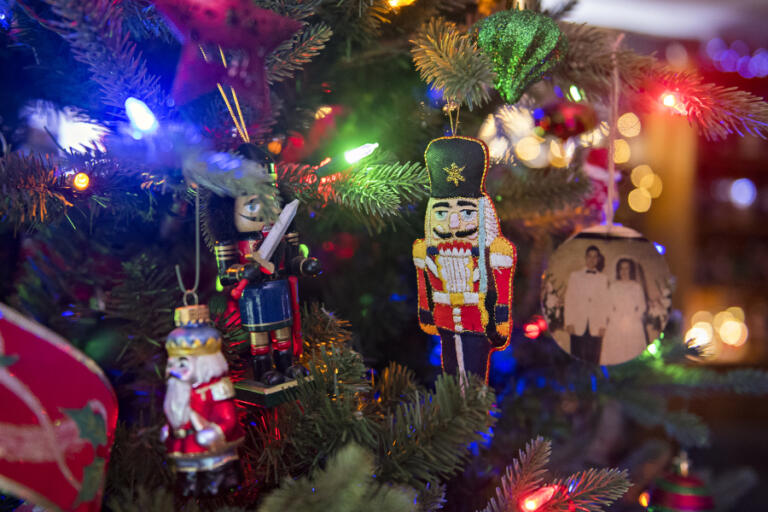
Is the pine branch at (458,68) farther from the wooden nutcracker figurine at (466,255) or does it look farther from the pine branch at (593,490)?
the pine branch at (593,490)

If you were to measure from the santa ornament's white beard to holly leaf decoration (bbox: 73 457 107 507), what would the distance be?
77 millimetres

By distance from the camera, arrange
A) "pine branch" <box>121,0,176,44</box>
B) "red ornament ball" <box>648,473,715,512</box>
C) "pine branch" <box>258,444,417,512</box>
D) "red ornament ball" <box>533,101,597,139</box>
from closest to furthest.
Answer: "pine branch" <box>258,444,417,512</box>, "pine branch" <box>121,0,176,44</box>, "red ornament ball" <box>648,473,715,512</box>, "red ornament ball" <box>533,101,597,139</box>

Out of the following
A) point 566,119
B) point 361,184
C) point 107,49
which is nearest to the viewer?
point 107,49

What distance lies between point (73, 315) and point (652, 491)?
1.07 metres

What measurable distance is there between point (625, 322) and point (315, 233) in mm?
486

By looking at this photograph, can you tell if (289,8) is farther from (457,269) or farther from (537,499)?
(537,499)

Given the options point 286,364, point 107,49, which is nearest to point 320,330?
point 286,364

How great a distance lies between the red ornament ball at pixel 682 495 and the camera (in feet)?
3.07

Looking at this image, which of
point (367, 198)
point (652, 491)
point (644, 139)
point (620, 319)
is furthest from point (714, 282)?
point (367, 198)

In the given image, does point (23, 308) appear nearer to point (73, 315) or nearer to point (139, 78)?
point (73, 315)

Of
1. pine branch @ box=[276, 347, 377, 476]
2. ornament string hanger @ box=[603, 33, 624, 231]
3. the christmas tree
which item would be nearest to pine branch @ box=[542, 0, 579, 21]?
the christmas tree

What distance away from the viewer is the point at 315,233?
2.80 ft

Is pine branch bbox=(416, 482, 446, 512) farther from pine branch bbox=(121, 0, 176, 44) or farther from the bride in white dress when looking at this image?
pine branch bbox=(121, 0, 176, 44)

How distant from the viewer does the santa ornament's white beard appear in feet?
1.60
